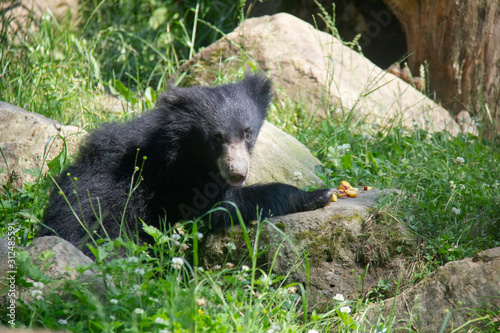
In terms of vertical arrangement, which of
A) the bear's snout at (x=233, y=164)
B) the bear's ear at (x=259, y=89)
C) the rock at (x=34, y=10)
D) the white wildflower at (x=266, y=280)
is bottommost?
the white wildflower at (x=266, y=280)

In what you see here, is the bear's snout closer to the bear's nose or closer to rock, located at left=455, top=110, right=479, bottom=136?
the bear's nose

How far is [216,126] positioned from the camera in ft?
13.3

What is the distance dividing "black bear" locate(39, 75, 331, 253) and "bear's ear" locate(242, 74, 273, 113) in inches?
17.7

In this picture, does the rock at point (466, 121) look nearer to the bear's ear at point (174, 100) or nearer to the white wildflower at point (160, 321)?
the bear's ear at point (174, 100)

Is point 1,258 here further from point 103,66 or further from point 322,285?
point 103,66

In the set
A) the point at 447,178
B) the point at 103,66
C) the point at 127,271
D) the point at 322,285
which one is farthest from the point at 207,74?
the point at 127,271

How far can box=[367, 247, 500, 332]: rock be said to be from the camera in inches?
119

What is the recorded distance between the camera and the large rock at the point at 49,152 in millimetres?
4824

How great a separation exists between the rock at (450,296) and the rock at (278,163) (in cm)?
172

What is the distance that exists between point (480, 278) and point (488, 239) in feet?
2.44

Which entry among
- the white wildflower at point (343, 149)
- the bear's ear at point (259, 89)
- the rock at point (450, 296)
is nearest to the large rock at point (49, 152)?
the white wildflower at point (343, 149)

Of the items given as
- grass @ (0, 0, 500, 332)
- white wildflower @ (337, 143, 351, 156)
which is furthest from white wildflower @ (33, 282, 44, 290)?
white wildflower @ (337, 143, 351, 156)

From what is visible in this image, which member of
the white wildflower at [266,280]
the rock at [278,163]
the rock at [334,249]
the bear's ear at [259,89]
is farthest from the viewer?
the rock at [278,163]

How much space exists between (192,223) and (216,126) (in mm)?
827
